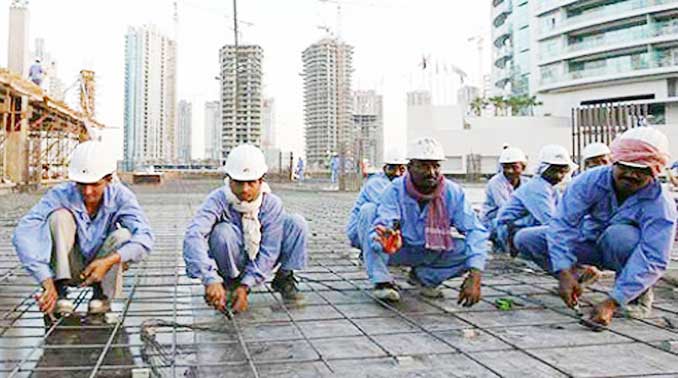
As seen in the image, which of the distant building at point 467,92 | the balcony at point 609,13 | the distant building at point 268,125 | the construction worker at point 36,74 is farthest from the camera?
the distant building at point 467,92

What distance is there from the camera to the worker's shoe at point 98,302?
2322mm

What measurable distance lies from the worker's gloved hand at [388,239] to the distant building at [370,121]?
1551 cm

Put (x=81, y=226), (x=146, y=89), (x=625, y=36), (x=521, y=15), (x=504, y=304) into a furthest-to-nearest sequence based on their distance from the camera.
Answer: (x=521, y=15) < (x=625, y=36) < (x=146, y=89) < (x=504, y=304) < (x=81, y=226)

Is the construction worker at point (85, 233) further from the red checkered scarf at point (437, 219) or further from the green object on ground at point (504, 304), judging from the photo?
the green object on ground at point (504, 304)

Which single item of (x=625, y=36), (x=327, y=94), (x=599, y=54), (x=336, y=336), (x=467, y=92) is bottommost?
(x=336, y=336)

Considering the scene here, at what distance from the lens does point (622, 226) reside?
2.35 metres

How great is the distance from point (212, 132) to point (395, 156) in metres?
25.4

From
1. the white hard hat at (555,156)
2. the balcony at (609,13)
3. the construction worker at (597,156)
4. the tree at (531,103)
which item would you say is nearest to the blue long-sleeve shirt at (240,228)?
the white hard hat at (555,156)

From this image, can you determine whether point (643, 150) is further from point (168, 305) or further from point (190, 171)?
point (190, 171)

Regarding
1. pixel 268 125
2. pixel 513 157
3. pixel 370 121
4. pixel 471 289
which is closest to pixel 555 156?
pixel 513 157

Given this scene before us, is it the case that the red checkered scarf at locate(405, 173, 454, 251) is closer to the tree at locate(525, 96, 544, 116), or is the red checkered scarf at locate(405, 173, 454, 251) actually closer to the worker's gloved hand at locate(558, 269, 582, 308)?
the worker's gloved hand at locate(558, 269, 582, 308)

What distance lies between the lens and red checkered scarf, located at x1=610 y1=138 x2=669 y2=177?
2129mm

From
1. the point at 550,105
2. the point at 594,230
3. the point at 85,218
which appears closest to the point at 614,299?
the point at 594,230

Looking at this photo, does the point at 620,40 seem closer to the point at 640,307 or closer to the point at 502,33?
the point at 502,33
